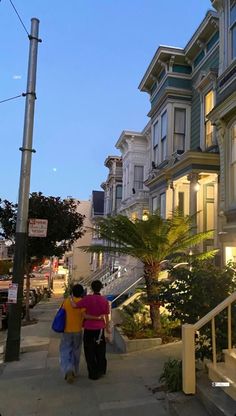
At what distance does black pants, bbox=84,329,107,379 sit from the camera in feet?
20.5

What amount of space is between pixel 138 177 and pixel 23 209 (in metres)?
19.5

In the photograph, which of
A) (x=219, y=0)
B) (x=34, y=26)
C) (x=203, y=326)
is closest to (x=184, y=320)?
(x=203, y=326)

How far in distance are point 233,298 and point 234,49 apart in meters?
8.25

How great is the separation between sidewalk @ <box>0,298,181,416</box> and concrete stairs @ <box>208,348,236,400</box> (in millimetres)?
710

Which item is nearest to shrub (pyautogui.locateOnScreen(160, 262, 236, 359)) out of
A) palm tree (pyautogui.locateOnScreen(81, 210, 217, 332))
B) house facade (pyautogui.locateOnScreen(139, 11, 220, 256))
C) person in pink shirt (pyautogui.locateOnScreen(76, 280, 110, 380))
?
person in pink shirt (pyautogui.locateOnScreen(76, 280, 110, 380))

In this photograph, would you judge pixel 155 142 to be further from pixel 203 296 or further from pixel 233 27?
pixel 203 296

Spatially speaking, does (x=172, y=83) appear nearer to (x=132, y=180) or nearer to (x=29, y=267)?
(x=29, y=267)

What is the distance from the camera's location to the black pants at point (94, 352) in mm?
6258

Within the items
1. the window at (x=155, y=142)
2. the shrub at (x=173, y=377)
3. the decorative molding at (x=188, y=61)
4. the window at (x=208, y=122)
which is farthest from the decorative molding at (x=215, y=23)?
the shrub at (x=173, y=377)

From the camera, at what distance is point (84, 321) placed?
646 cm

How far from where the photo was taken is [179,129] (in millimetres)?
17125

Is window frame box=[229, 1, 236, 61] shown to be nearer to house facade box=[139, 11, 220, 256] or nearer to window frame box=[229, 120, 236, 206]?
window frame box=[229, 120, 236, 206]

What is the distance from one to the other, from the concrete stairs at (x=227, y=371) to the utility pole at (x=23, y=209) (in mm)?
4466

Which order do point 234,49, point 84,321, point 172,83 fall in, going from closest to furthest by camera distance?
point 84,321, point 234,49, point 172,83
